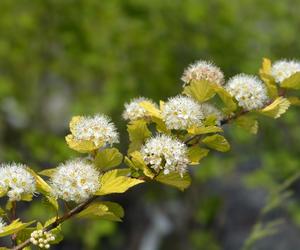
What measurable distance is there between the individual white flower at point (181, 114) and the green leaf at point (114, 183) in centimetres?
17

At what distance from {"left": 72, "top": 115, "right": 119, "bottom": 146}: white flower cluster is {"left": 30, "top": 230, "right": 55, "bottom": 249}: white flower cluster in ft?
0.77

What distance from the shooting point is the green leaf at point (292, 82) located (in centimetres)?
157

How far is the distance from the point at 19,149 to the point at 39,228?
5.41 meters

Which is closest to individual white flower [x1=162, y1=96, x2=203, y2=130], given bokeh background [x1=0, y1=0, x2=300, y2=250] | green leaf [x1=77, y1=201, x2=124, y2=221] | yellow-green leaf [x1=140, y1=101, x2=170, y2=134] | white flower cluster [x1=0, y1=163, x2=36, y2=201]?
yellow-green leaf [x1=140, y1=101, x2=170, y2=134]

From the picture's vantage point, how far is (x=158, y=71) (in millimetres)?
6367

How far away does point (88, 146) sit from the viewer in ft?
A: 4.56

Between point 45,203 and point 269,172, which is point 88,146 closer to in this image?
point 45,203

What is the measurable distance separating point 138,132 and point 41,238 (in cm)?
35

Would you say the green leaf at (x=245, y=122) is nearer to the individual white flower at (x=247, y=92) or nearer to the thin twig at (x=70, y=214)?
the individual white flower at (x=247, y=92)

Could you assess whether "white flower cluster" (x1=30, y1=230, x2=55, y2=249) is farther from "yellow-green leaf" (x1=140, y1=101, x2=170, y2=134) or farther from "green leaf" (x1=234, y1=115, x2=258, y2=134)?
"green leaf" (x1=234, y1=115, x2=258, y2=134)

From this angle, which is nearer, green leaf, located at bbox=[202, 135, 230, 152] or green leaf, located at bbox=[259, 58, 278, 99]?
green leaf, located at bbox=[202, 135, 230, 152]

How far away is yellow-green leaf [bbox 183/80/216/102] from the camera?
1475 mm

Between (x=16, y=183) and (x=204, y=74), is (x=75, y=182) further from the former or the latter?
(x=204, y=74)

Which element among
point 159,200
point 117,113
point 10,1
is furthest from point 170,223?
point 10,1
